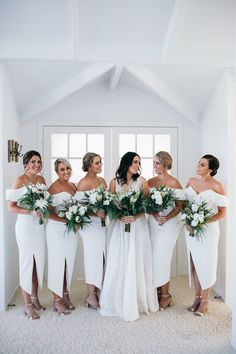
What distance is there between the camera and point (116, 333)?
3879mm

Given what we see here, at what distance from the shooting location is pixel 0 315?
434 cm

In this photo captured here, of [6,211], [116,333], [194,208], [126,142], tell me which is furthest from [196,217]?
[6,211]

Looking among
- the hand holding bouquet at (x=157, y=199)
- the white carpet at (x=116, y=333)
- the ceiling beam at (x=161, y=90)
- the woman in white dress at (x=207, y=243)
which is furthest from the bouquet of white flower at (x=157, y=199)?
the ceiling beam at (x=161, y=90)

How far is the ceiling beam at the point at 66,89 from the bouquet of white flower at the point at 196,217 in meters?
1.94

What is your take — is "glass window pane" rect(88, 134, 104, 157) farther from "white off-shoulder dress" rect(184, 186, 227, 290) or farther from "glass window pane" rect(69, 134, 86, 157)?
"white off-shoulder dress" rect(184, 186, 227, 290)

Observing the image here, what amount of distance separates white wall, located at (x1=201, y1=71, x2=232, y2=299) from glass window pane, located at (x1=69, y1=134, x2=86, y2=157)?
70.6 inches

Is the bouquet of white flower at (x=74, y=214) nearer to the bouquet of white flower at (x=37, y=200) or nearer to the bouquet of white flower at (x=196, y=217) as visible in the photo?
the bouquet of white flower at (x=37, y=200)

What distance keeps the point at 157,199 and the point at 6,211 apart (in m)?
1.75

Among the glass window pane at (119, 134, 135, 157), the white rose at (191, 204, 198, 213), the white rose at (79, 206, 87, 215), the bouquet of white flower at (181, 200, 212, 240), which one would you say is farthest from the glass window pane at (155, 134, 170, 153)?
the white rose at (79, 206, 87, 215)

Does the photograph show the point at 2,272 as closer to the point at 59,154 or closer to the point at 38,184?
the point at 38,184

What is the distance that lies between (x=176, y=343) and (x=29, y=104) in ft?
11.5

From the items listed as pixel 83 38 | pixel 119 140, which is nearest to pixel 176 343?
pixel 119 140

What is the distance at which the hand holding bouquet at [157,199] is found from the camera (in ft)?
13.8

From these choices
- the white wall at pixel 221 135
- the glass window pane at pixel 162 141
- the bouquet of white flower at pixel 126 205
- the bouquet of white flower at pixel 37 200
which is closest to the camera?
the bouquet of white flower at pixel 37 200
